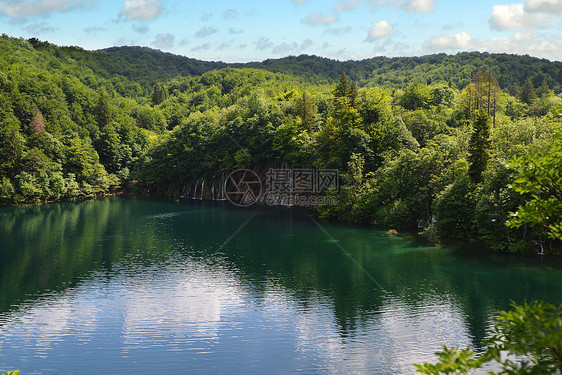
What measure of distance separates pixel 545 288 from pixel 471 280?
14.5 ft

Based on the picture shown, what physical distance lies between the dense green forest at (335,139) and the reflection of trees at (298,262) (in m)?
4.22

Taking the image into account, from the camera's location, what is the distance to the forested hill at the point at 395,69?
417ft

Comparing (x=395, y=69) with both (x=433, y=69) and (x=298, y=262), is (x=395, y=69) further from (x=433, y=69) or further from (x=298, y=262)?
(x=298, y=262)

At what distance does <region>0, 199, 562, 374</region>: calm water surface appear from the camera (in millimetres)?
20250

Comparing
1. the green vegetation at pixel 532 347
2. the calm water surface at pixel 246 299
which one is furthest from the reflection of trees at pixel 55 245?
the green vegetation at pixel 532 347

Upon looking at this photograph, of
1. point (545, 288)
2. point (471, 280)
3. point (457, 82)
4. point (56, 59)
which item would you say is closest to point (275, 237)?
point (471, 280)

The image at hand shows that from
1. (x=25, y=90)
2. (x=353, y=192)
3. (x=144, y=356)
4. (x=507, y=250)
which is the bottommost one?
(x=144, y=356)

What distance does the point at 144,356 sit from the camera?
20188 millimetres

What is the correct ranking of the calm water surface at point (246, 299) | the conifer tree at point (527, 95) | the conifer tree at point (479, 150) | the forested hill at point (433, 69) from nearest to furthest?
1. the calm water surface at point (246, 299)
2. the conifer tree at point (479, 150)
3. the conifer tree at point (527, 95)
4. the forested hill at point (433, 69)

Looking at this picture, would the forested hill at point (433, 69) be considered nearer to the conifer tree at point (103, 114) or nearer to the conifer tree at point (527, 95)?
the conifer tree at point (527, 95)

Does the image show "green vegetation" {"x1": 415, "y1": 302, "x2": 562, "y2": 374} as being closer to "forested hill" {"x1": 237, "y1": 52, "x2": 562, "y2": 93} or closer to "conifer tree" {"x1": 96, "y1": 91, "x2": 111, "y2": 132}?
"conifer tree" {"x1": 96, "y1": 91, "x2": 111, "y2": 132}

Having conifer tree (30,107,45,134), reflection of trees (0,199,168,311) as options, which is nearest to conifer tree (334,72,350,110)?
reflection of trees (0,199,168,311)

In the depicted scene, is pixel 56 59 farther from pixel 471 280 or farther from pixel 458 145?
pixel 471 280

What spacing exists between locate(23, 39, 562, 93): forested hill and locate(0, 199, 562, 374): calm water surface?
70.1 m
